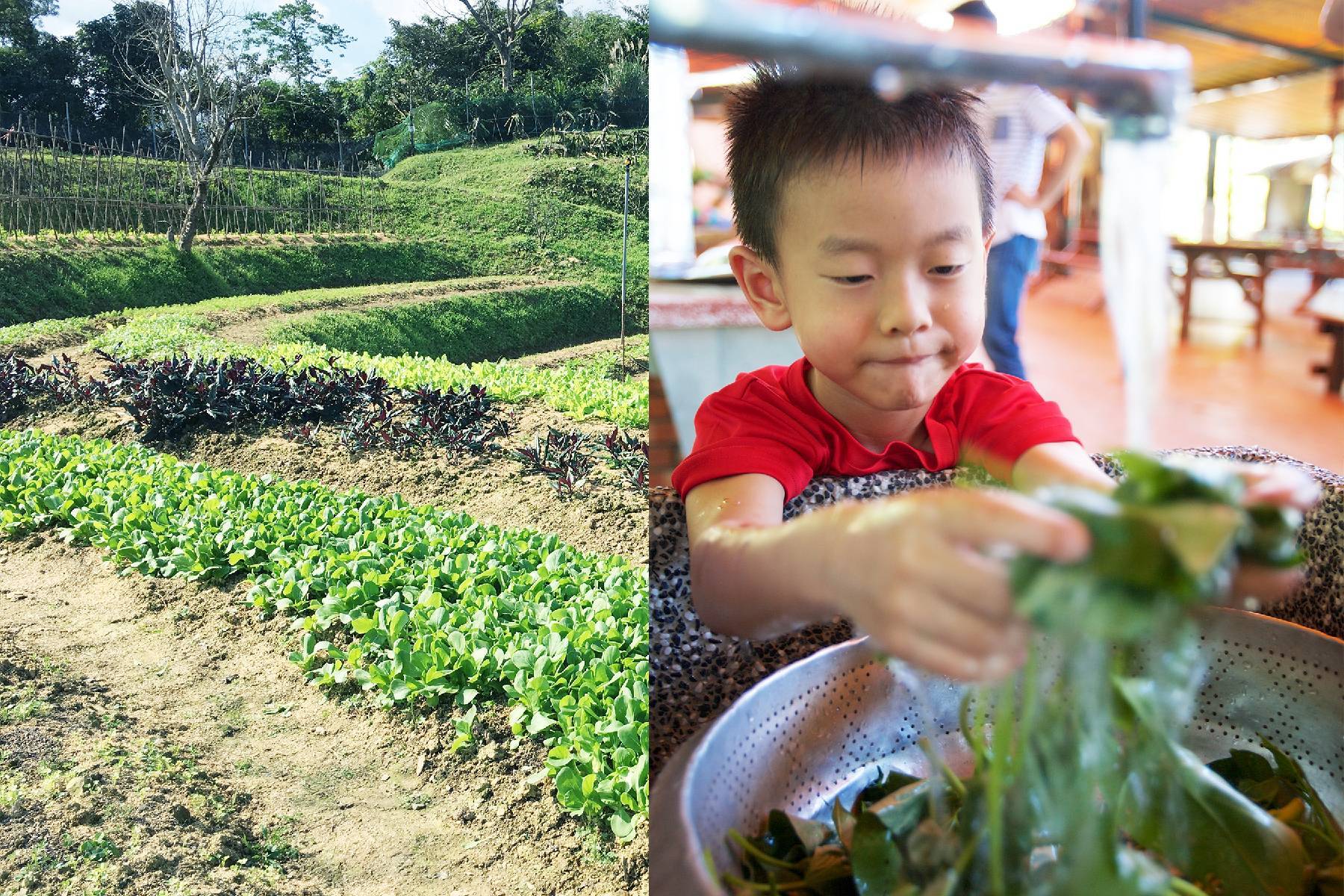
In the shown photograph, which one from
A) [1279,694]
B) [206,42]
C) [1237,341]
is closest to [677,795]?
[1279,694]

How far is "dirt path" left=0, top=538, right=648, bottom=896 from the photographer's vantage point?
1.95 m

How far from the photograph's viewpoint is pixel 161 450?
2.46 meters

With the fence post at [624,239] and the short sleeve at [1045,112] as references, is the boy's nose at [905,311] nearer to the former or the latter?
→ the short sleeve at [1045,112]

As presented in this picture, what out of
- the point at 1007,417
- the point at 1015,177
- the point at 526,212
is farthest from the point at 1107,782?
the point at 526,212

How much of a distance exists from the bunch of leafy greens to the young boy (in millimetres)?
106

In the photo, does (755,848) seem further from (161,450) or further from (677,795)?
(161,450)

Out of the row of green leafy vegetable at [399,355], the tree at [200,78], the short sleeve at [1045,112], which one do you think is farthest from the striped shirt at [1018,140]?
the tree at [200,78]

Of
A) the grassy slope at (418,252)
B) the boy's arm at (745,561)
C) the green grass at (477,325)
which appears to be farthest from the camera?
the green grass at (477,325)

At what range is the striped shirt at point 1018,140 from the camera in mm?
835

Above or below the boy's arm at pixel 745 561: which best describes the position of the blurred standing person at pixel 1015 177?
above

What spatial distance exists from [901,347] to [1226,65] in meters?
0.35

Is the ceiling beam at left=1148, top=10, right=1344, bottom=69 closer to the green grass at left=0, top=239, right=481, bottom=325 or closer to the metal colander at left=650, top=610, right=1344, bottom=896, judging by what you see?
the metal colander at left=650, top=610, right=1344, bottom=896

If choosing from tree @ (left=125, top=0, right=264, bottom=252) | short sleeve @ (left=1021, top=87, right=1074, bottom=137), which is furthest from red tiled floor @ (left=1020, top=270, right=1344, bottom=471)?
tree @ (left=125, top=0, right=264, bottom=252)

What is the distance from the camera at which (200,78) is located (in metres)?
2.17
